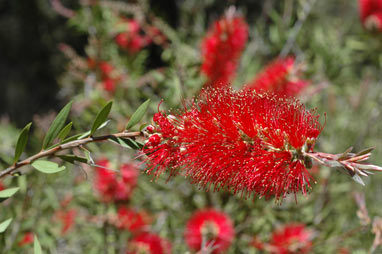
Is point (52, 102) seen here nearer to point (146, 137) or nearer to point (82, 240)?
point (82, 240)

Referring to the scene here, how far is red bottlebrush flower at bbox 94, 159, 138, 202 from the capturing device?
168 cm

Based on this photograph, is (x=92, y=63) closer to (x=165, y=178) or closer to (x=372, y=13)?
(x=165, y=178)

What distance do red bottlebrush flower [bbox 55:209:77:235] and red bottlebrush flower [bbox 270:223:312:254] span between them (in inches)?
40.3

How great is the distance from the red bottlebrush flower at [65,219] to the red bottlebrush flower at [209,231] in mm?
694

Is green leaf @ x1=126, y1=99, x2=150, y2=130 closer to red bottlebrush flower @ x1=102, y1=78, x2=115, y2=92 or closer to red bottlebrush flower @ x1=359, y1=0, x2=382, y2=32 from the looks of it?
red bottlebrush flower @ x1=102, y1=78, x2=115, y2=92

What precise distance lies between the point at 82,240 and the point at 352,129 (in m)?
2.13

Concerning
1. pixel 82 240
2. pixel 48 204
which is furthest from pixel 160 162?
pixel 82 240

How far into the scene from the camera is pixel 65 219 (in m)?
1.89

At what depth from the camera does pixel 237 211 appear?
190 cm

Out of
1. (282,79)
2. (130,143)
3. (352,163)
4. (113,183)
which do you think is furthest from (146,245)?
(352,163)

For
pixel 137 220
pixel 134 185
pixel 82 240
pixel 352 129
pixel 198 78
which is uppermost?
pixel 198 78

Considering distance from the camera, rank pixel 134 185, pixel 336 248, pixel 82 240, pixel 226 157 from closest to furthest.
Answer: pixel 226 157 → pixel 336 248 → pixel 134 185 → pixel 82 240

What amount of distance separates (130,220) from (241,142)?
1.04 m

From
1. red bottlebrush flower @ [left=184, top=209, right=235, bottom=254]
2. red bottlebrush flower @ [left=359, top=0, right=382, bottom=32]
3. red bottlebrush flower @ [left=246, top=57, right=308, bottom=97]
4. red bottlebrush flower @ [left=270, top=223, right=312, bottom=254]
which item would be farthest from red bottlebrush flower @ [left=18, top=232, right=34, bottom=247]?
red bottlebrush flower @ [left=359, top=0, right=382, bottom=32]
